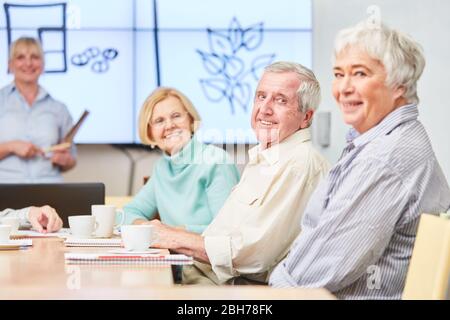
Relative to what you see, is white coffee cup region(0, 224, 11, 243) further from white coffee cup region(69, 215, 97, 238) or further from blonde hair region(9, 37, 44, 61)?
blonde hair region(9, 37, 44, 61)

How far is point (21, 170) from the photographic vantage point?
15.0 ft

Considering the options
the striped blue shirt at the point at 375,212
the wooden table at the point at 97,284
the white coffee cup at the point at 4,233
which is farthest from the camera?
the white coffee cup at the point at 4,233

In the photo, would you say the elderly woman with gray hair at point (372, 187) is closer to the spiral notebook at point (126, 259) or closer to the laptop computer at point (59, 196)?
the spiral notebook at point (126, 259)

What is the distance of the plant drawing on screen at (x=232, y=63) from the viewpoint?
4.82 m

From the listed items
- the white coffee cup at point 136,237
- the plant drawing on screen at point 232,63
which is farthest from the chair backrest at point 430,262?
the plant drawing on screen at point 232,63

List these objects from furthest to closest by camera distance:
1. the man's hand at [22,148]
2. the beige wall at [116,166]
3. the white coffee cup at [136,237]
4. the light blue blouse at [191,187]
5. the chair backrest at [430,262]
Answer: the beige wall at [116,166], the man's hand at [22,148], the light blue blouse at [191,187], the white coffee cup at [136,237], the chair backrest at [430,262]

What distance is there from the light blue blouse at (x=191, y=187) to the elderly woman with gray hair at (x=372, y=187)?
852 millimetres

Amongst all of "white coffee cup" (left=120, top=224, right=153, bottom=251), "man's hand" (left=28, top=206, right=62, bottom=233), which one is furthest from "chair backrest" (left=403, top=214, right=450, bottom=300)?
"man's hand" (left=28, top=206, right=62, bottom=233)

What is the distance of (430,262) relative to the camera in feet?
4.84

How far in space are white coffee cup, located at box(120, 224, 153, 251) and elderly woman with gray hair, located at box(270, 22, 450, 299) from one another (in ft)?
0.98

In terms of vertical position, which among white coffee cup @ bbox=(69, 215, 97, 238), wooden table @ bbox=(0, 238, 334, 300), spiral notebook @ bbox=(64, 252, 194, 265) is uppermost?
wooden table @ bbox=(0, 238, 334, 300)

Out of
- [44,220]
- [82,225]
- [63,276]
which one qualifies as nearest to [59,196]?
[44,220]

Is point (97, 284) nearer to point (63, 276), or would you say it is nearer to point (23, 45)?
point (63, 276)

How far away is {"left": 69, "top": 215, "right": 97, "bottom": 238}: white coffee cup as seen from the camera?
7.47 feet
